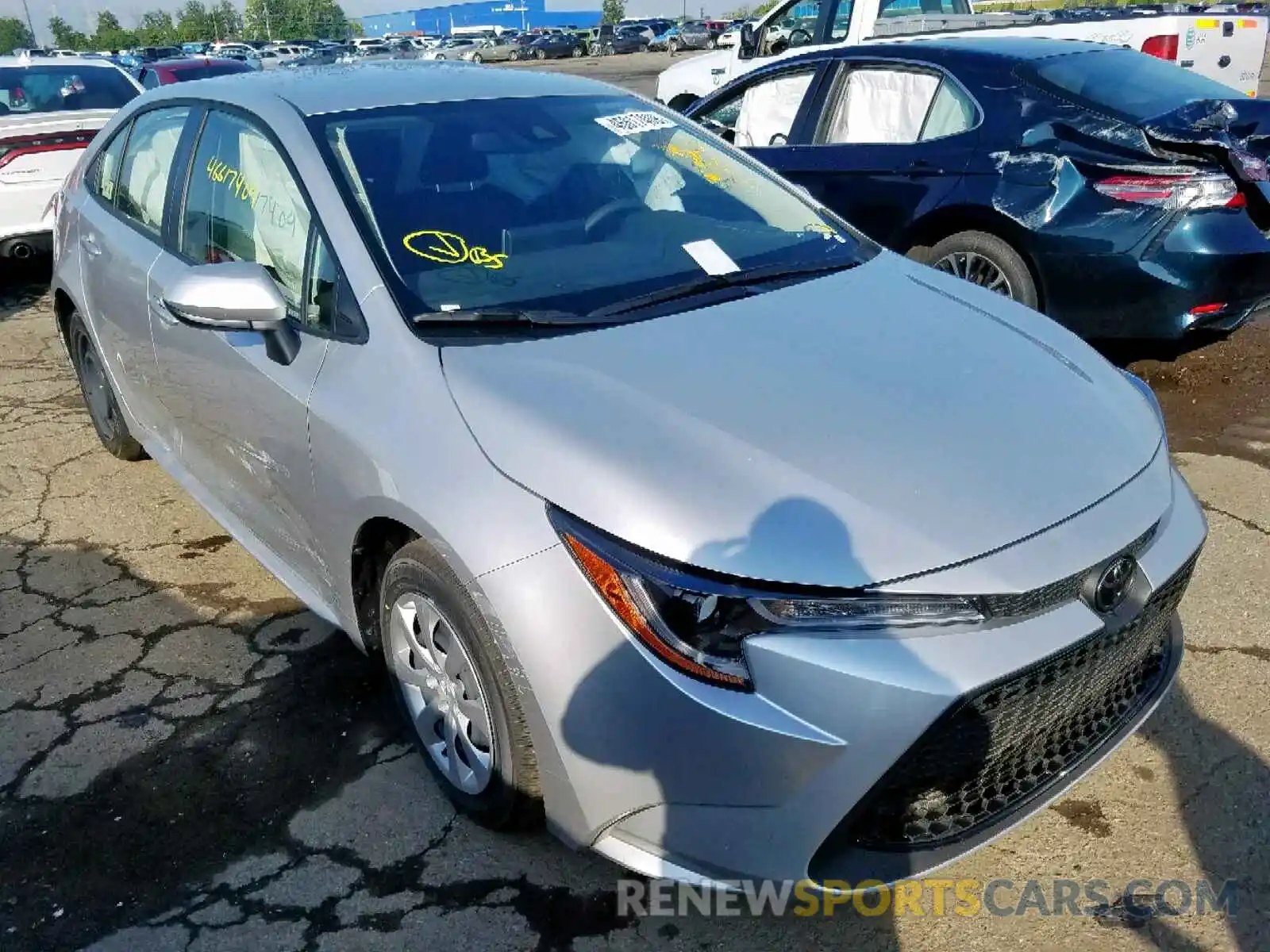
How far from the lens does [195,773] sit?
2842 mm

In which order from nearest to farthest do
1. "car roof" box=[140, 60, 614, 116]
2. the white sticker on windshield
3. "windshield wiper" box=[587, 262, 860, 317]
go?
"windshield wiper" box=[587, 262, 860, 317], the white sticker on windshield, "car roof" box=[140, 60, 614, 116]

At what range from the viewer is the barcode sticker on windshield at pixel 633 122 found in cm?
342

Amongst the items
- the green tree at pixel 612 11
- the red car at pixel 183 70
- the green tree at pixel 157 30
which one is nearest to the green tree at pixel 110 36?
the green tree at pixel 157 30

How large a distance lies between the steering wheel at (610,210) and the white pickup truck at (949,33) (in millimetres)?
4281

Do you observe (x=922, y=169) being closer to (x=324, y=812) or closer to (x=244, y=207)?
(x=244, y=207)

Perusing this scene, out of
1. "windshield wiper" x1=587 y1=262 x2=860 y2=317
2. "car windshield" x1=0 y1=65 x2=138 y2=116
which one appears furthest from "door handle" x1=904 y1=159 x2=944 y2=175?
"car windshield" x1=0 y1=65 x2=138 y2=116

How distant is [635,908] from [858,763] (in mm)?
744

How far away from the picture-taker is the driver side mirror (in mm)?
2629

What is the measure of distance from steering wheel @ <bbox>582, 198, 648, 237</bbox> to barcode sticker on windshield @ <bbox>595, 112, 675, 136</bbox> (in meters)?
0.37

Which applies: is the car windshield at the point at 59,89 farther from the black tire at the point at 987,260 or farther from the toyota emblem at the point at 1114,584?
the toyota emblem at the point at 1114,584

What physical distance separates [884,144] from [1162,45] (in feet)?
12.1

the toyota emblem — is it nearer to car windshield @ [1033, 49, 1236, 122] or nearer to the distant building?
car windshield @ [1033, 49, 1236, 122]

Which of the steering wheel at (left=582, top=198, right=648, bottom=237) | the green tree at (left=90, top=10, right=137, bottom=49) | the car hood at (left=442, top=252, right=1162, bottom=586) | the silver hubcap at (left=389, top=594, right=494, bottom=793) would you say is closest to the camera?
the car hood at (left=442, top=252, right=1162, bottom=586)

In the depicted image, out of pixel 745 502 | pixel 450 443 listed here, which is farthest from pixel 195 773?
pixel 745 502
